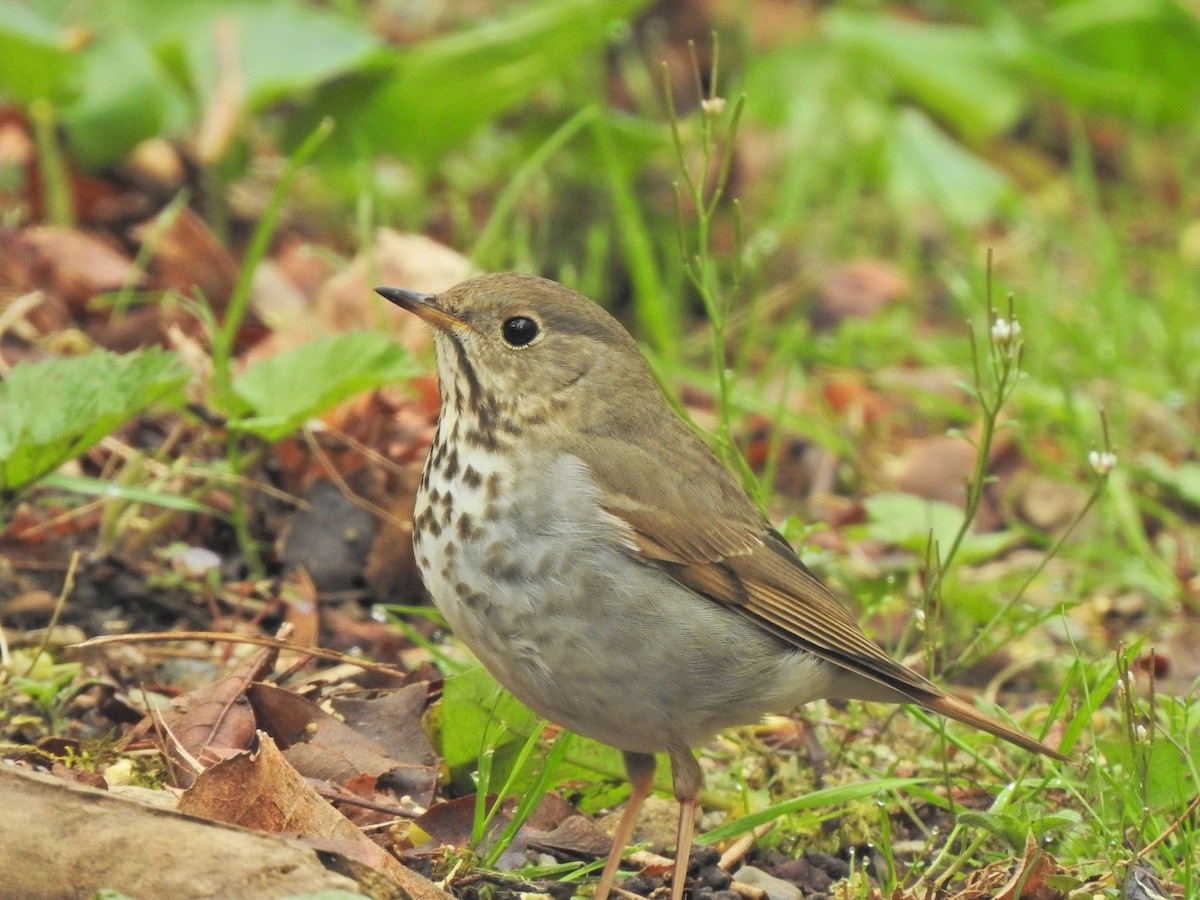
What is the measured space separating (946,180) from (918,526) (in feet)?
10.6

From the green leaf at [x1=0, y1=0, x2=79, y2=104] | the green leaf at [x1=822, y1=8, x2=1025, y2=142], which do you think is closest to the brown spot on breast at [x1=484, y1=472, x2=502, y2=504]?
the green leaf at [x1=0, y1=0, x2=79, y2=104]

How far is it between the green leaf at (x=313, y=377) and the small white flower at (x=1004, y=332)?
1365mm

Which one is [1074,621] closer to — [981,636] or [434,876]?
[981,636]

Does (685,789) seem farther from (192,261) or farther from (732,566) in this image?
(192,261)

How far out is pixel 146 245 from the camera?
541cm

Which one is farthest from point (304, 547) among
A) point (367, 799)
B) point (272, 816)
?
point (272, 816)

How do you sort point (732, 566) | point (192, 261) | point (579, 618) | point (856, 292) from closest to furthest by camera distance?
point (579, 618)
point (732, 566)
point (192, 261)
point (856, 292)

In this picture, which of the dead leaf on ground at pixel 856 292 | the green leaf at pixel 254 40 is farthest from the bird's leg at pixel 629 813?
the dead leaf on ground at pixel 856 292

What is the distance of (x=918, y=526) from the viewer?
15.3ft

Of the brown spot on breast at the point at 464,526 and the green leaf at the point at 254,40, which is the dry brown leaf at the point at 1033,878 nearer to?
the brown spot on breast at the point at 464,526

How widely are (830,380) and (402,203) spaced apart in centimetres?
175

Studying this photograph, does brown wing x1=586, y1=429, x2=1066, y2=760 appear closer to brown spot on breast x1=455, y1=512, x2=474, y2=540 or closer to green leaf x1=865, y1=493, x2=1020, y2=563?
brown spot on breast x1=455, y1=512, x2=474, y2=540

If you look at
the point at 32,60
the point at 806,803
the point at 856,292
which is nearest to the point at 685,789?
the point at 806,803

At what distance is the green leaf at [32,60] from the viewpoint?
5.21 meters
